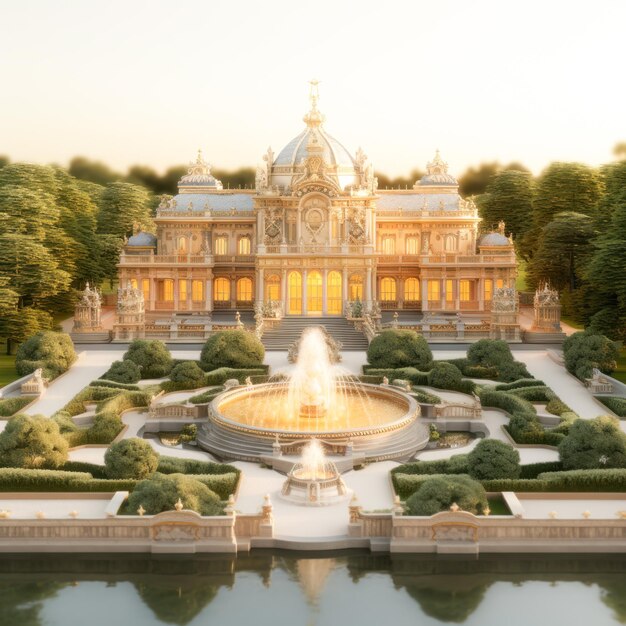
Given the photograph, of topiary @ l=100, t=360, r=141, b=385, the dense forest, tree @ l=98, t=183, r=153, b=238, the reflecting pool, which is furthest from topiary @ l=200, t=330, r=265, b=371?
tree @ l=98, t=183, r=153, b=238

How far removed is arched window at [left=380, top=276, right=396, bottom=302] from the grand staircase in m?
8.27

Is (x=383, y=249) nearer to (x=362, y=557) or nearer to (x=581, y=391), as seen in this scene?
(x=581, y=391)

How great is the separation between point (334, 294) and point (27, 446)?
40502 millimetres

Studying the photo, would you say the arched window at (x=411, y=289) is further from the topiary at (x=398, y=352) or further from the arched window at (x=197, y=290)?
the topiary at (x=398, y=352)

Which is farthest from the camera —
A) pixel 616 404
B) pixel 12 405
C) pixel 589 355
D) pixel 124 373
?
pixel 589 355

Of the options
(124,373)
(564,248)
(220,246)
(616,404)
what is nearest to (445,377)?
(616,404)

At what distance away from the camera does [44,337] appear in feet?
163

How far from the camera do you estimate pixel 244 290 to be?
242 ft

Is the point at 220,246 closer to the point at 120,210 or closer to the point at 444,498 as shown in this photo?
the point at 120,210

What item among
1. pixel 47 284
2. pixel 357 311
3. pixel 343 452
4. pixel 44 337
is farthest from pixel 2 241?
pixel 343 452

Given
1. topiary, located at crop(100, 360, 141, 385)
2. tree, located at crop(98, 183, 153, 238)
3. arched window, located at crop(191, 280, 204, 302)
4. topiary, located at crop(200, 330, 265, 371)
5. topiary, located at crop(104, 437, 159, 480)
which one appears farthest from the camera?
tree, located at crop(98, 183, 153, 238)

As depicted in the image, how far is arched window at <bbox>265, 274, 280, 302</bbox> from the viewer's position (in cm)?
6894

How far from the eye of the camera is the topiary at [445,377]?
44.8 m

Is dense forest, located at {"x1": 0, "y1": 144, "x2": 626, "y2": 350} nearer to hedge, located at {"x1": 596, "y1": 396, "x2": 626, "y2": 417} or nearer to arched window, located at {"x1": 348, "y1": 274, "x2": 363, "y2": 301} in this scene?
hedge, located at {"x1": 596, "y1": 396, "x2": 626, "y2": 417}
